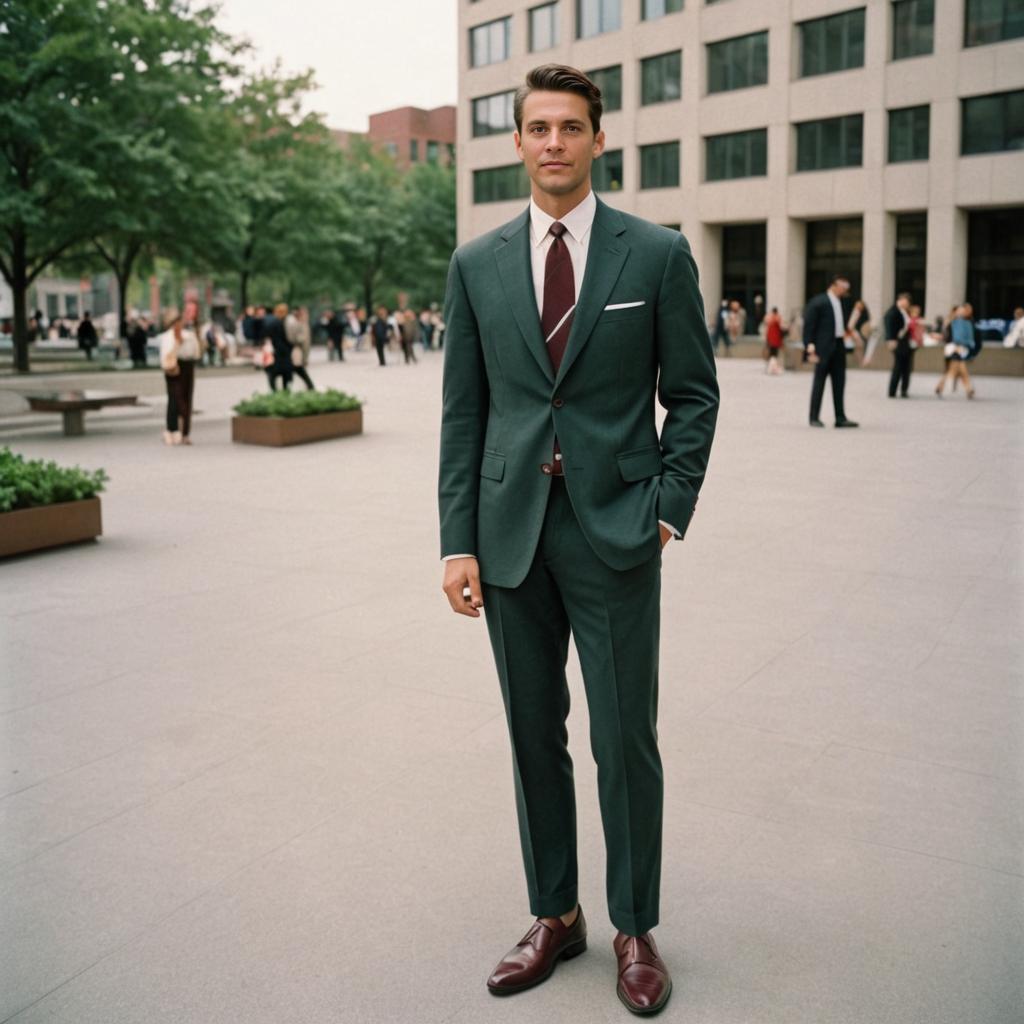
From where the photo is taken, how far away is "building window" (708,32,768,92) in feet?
160

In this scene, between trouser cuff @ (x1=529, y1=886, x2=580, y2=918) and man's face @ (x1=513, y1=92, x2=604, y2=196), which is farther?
trouser cuff @ (x1=529, y1=886, x2=580, y2=918)

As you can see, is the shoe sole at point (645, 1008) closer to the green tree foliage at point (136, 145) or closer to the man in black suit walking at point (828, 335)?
the man in black suit walking at point (828, 335)

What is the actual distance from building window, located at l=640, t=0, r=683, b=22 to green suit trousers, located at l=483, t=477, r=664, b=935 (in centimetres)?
5360

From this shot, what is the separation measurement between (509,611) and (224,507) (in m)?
8.44

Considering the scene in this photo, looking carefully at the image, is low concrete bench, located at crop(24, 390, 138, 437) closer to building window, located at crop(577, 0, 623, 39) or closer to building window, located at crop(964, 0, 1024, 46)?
building window, located at crop(964, 0, 1024, 46)

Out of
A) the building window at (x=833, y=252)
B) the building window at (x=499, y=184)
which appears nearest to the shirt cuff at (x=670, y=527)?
the building window at (x=833, y=252)

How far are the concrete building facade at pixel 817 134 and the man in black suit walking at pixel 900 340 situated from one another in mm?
22374

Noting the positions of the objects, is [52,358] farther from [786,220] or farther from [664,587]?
[664,587]

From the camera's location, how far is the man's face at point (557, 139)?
2834mm

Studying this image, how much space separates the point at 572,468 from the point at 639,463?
170mm

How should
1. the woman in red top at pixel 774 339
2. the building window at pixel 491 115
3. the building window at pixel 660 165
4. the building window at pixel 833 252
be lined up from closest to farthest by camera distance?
the woman in red top at pixel 774 339 < the building window at pixel 833 252 < the building window at pixel 660 165 < the building window at pixel 491 115

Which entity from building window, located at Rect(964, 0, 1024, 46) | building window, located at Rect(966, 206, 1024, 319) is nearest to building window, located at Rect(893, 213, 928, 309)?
building window, located at Rect(966, 206, 1024, 319)

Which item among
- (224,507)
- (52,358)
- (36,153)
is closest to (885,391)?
(224,507)

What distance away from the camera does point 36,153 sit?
96.6 feet
